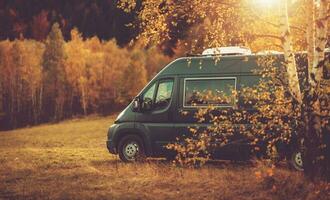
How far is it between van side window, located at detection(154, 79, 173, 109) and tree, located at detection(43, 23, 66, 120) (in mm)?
55257

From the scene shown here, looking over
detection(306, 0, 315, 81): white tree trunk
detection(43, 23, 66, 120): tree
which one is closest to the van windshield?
detection(306, 0, 315, 81): white tree trunk

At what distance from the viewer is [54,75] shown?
2842 inches

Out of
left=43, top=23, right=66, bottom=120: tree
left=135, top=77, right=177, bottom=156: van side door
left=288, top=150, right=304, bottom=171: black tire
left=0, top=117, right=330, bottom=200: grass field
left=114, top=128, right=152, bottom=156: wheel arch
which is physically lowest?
left=0, top=117, right=330, bottom=200: grass field

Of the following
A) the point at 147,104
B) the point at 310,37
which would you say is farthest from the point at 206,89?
the point at 310,37

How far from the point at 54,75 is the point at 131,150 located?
58928 millimetres

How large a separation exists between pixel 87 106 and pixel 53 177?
6203cm

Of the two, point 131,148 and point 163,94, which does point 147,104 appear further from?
point 131,148

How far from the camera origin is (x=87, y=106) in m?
73.9

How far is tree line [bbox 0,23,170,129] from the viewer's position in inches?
2702

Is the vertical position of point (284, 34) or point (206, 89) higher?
point (284, 34)

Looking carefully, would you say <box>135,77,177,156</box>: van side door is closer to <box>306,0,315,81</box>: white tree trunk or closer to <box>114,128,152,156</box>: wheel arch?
<box>114,128,152,156</box>: wheel arch

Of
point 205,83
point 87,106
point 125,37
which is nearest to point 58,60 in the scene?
point 87,106

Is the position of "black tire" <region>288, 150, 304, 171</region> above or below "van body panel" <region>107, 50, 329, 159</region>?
below

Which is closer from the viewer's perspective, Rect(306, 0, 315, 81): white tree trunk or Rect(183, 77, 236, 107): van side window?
Rect(306, 0, 315, 81): white tree trunk
